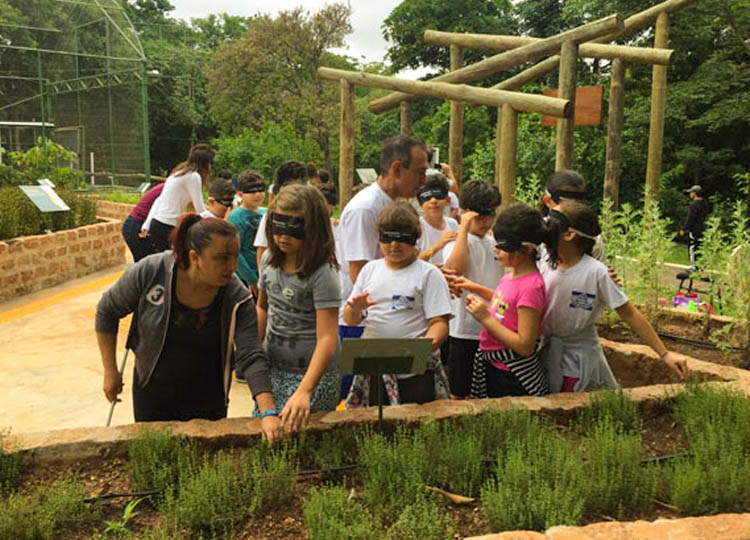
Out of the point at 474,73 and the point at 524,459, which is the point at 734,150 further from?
the point at 524,459

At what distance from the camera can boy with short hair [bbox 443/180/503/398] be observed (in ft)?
12.3

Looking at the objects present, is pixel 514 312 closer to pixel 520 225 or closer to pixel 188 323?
pixel 520 225

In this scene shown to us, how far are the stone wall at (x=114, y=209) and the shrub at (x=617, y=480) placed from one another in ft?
45.8

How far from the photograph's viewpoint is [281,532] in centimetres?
241

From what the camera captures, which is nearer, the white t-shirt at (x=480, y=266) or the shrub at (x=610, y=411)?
the shrub at (x=610, y=411)

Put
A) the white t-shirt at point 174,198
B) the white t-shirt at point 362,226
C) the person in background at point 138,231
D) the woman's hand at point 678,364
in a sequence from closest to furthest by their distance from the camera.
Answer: the woman's hand at point 678,364, the white t-shirt at point 362,226, the white t-shirt at point 174,198, the person in background at point 138,231

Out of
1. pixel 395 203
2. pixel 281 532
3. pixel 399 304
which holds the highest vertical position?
pixel 395 203

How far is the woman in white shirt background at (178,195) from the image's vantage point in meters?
6.07

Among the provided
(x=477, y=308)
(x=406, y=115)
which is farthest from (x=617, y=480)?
(x=406, y=115)

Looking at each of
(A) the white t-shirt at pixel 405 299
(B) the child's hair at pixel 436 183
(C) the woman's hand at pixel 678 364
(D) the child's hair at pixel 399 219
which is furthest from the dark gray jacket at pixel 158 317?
(C) the woman's hand at pixel 678 364

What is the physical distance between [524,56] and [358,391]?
374cm

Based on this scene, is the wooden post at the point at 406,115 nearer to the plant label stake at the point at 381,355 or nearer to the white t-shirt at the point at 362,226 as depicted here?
the white t-shirt at the point at 362,226

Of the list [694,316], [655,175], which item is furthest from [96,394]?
[655,175]

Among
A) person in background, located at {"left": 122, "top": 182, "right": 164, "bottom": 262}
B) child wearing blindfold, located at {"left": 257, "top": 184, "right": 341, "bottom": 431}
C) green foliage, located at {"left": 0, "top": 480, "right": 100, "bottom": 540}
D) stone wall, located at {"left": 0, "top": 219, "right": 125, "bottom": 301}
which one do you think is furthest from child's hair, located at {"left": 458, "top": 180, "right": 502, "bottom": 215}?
stone wall, located at {"left": 0, "top": 219, "right": 125, "bottom": 301}
